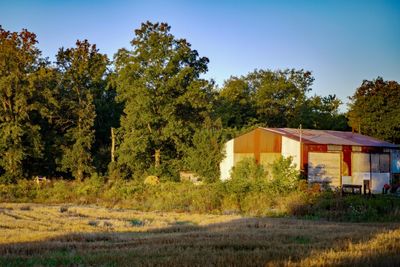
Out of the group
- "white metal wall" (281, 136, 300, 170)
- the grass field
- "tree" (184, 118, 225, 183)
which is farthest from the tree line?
the grass field

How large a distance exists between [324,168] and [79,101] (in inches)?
952

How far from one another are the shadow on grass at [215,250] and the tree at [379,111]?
3994 cm

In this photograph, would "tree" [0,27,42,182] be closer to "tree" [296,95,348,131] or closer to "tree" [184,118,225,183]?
"tree" [184,118,225,183]

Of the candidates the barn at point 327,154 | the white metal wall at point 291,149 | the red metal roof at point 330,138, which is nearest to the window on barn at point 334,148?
the barn at point 327,154

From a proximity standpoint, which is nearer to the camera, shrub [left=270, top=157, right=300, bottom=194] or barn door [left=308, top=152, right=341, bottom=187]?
shrub [left=270, top=157, right=300, bottom=194]

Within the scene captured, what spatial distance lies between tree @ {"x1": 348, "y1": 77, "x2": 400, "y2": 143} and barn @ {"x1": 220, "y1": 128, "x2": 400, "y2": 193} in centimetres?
1154

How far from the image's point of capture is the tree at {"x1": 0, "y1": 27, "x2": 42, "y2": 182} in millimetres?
44938

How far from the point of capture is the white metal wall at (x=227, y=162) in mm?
43906

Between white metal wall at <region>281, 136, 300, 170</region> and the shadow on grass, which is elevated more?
white metal wall at <region>281, 136, 300, 170</region>

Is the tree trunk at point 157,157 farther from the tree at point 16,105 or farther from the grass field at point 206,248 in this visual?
the grass field at point 206,248

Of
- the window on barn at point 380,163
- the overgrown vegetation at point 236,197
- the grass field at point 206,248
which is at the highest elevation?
the window on barn at point 380,163

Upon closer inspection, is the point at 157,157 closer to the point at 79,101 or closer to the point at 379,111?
the point at 79,101

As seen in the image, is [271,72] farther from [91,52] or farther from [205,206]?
[205,206]

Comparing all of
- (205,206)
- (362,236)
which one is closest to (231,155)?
(205,206)
